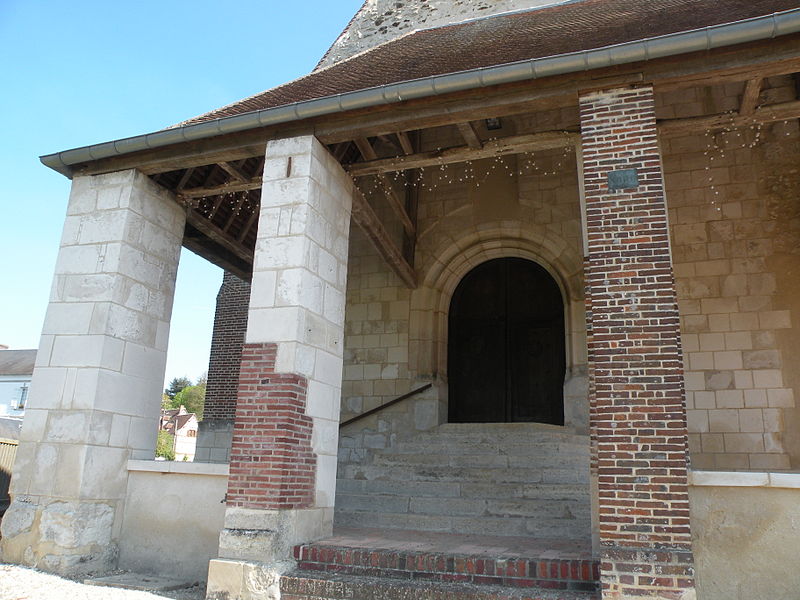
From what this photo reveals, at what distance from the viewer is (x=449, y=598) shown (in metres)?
4.36

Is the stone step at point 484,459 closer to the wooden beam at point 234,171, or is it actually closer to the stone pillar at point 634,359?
the stone pillar at point 634,359

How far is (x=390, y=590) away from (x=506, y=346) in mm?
5101

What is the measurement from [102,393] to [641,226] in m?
4.93

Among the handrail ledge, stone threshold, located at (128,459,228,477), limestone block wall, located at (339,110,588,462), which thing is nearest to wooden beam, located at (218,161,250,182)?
stone threshold, located at (128,459,228,477)

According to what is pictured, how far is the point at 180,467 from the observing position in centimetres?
593

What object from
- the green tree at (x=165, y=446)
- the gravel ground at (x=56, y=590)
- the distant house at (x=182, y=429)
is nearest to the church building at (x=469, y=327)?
the gravel ground at (x=56, y=590)

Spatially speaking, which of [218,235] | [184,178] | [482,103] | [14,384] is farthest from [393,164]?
[14,384]

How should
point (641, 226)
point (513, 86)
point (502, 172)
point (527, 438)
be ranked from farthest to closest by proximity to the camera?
1. point (502, 172)
2. point (527, 438)
3. point (513, 86)
4. point (641, 226)

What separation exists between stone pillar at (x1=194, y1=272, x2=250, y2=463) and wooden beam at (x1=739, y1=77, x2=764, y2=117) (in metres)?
8.74

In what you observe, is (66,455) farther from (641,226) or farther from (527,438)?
(641,226)

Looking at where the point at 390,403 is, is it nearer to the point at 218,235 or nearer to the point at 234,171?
the point at 218,235

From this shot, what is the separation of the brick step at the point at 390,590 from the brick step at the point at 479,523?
1444 mm

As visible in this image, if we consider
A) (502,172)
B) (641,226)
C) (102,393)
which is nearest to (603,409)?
(641,226)

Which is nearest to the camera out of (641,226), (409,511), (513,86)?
(641,226)
